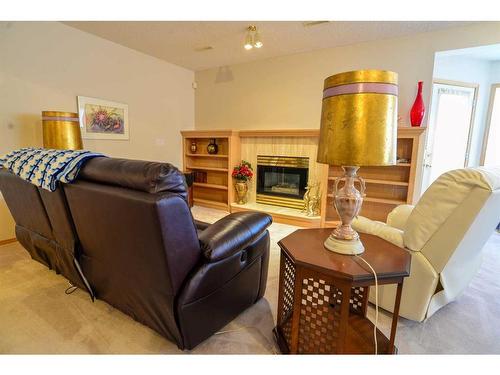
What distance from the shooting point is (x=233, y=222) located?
1444 millimetres

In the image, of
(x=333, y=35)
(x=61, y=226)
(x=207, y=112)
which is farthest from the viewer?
(x=207, y=112)

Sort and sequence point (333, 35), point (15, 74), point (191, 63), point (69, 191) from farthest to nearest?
1. point (191, 63)
2. point (333, 35)
3. point (15, 74)
4. point (69, 191)

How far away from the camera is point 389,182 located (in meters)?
3.16

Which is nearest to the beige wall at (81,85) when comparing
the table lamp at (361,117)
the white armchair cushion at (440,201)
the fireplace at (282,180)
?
the fireplace at (282,180)

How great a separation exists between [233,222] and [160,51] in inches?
137

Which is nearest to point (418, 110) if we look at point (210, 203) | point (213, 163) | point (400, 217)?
point (400, 217)

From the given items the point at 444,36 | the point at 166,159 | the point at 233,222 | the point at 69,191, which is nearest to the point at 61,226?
the point at 69,191

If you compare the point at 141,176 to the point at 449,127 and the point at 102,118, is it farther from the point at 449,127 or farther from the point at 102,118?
the point at 449,127

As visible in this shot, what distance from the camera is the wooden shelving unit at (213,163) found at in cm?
423

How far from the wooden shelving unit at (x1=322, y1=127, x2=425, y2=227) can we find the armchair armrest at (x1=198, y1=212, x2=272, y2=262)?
5.69ft

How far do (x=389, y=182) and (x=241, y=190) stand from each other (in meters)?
2.16

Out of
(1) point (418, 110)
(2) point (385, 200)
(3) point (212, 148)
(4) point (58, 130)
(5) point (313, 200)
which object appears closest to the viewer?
(4) point (58, 130)

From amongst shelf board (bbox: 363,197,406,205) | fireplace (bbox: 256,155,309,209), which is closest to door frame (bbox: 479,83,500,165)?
shelf board (bbox: 363,197,406,205)
